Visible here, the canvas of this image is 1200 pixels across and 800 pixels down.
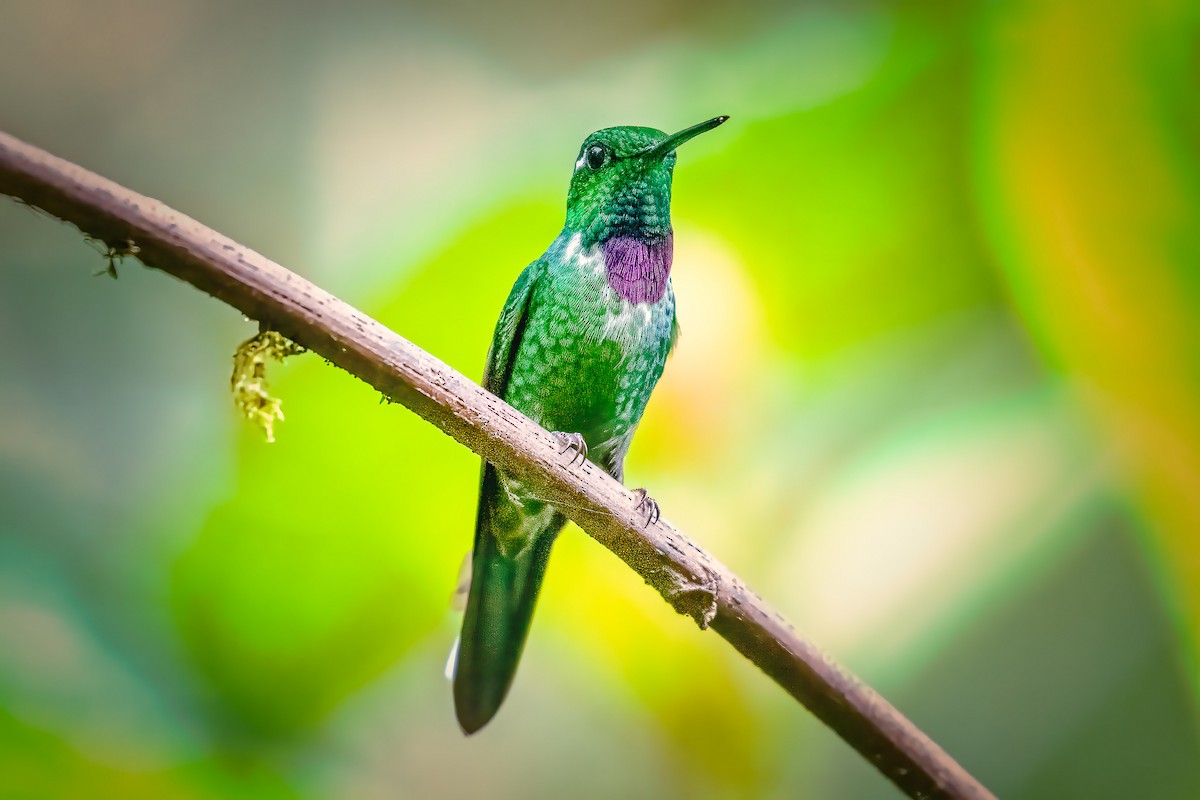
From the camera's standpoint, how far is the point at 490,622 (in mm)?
1325

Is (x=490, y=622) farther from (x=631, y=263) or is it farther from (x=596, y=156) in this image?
(x=596, y=156)

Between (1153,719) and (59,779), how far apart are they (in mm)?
1810

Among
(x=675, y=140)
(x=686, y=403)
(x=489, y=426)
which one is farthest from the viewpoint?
(x=686, y=403)

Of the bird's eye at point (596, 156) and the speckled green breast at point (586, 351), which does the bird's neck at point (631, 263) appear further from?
the bird's eye at point (596, 156)

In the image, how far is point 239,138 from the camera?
4.25 ft

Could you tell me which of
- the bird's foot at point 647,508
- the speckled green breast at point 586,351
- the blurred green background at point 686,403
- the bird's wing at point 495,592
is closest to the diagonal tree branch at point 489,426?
the bird's foot at point 647,508

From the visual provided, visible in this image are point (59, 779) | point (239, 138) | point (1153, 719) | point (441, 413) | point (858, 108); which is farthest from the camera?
point (858, 108)

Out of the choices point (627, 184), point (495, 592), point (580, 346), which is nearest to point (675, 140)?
point (627, 184)

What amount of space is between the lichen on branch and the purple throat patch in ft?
1.51

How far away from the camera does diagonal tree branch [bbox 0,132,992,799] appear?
81 centimetres

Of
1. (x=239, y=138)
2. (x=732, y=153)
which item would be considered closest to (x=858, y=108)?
(x=732, y=153)

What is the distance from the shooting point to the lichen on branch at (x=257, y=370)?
98 cm

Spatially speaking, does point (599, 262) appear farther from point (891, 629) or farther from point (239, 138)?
point (891, 629)

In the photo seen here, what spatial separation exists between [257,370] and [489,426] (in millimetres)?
342
